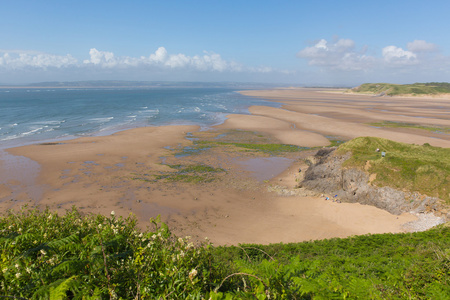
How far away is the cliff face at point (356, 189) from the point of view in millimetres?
18828

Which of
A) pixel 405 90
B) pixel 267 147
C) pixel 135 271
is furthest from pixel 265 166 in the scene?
pixel 405 90

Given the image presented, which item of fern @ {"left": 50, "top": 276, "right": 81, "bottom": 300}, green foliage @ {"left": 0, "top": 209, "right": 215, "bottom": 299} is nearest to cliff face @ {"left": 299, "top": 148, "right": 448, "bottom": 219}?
green foliage @ {"left": 0, "top": 209, "right": 215, "bottom": 299}

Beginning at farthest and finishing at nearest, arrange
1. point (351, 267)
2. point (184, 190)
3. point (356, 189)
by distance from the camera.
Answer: point (184, 190)
point (356, 189)
point (351, 267)

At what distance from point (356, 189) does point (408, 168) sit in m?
4.37

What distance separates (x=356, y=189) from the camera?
71.4 ft

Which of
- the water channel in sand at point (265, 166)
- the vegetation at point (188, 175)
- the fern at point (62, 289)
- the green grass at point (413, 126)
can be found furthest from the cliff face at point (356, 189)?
the green grass at point (413, 126)

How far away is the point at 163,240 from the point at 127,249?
72 cm

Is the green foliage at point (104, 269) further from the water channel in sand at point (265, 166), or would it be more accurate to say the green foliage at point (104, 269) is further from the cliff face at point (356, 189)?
the water channel in sand at point (265, 166)

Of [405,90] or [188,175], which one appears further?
[405,90]

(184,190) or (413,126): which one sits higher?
(413,126)

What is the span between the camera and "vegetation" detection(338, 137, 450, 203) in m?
19.1

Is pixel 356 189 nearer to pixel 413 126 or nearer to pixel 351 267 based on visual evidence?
pixel 351 267

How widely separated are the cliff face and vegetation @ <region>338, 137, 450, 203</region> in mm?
579

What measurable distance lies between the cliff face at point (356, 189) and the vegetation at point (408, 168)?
1.90 ft
